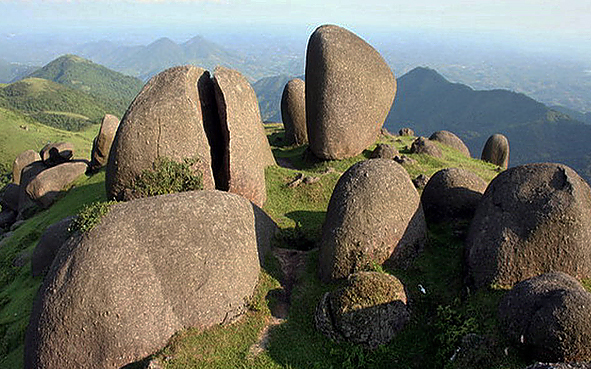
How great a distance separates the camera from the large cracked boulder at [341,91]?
27.2 metres

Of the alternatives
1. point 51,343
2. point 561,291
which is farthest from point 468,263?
point 51,343

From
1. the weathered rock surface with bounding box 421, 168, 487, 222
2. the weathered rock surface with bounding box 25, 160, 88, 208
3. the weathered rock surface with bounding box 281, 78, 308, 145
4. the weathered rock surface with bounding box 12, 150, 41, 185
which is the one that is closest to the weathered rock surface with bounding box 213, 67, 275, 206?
the weathered rock surface with bounding box 421, 168, 487, 222

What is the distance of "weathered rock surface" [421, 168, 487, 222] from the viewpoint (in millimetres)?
18414

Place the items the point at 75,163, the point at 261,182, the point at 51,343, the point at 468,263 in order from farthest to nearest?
the point at 75,163, the point at 261,182, the point at 468,263, the point at 51,343

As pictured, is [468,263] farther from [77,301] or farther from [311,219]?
[77,301]

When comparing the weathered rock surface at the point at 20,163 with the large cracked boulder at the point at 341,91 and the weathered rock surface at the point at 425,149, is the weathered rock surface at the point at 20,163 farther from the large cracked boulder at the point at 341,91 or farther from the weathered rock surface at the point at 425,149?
the weathered rock surface at the point at 425,149

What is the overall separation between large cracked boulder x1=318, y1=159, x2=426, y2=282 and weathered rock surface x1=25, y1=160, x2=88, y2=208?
2743cm

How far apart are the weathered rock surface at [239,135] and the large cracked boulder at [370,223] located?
20.5 feet

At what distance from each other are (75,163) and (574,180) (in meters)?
36.6

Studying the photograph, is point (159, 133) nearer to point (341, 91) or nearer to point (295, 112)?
point (341, 91)

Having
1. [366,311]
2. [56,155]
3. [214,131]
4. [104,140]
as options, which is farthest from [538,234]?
[56,155]

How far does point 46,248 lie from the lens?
2022 centimetres

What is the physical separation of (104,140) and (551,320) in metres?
31.9

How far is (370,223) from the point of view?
49.3 ft
